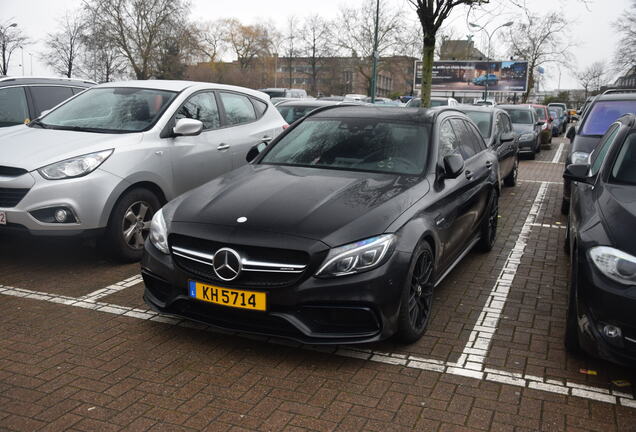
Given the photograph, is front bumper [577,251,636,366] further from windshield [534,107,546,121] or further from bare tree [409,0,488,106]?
windshield [534,107,546,121]

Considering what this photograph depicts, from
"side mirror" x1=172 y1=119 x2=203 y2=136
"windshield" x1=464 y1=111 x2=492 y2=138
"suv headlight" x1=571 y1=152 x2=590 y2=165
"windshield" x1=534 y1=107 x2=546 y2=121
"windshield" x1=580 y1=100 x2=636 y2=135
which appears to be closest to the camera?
"side mirror" x1=172 y1=119 x2=203 y2=136

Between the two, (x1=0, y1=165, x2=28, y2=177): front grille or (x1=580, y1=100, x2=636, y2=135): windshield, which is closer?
(x1=0, y1=165, x2=28, y2=177): front grille

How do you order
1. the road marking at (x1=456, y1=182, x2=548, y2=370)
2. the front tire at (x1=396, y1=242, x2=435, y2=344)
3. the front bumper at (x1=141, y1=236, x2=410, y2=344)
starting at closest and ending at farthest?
the front bumper at (x1=141, y1=236, x2=410, y2=344), the front tire at (x1=396, y1=242, x2=435, y2=344), the road marking at (x1=456, y1=182, x2=548, y2=370)

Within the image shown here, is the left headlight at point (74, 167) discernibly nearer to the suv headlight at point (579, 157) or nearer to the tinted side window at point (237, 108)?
the tinted side window at point (237, 108)

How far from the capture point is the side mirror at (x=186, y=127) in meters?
6.25

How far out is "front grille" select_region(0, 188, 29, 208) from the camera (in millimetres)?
5379

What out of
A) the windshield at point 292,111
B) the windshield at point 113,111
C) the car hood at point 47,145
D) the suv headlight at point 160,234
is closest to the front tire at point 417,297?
the suv headlight at point 160,234

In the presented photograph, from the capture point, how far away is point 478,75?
57.8 m

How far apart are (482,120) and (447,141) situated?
6.35m

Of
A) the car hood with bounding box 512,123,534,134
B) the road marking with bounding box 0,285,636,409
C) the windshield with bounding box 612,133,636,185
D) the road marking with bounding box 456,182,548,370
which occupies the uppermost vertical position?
the windshield with bounding box 612,133,636,185

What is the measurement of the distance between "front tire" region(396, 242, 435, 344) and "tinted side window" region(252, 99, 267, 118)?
4307 mm

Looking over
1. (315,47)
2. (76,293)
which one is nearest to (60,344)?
(76,293)

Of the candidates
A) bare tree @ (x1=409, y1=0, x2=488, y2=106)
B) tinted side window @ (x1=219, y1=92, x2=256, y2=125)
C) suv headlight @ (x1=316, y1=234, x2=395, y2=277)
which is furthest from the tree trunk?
suv headlight @ (x1=316, y1=234, x2=395, y2=277)

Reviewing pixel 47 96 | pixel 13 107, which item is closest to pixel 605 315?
pixel 13 107
